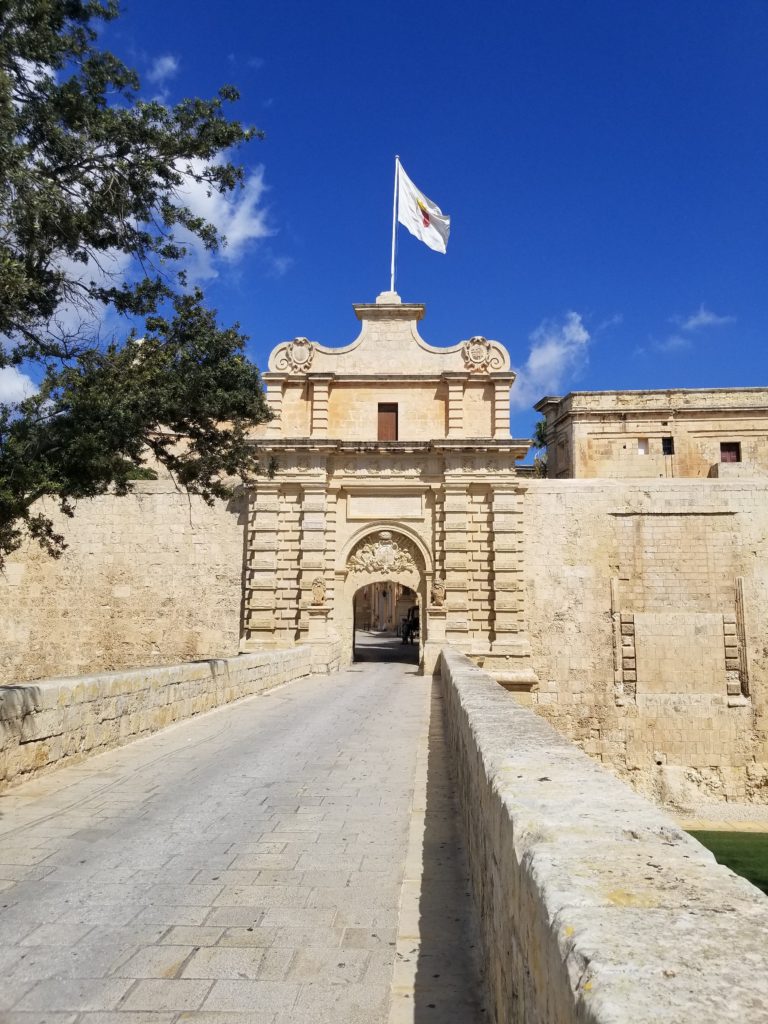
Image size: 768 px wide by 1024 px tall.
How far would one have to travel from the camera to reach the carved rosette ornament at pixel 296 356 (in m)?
18.6

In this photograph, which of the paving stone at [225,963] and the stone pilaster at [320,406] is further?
the stone pilaster at [320,406]

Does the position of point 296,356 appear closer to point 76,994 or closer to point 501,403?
point 501,403

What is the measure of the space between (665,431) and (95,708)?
23591 mm

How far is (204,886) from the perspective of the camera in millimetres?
3770

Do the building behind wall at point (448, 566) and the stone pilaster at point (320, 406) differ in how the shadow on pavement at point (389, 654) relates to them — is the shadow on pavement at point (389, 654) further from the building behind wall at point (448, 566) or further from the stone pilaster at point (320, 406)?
the stone pilaster at point (320, 406)

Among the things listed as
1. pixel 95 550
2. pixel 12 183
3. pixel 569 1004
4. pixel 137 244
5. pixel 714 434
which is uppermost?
pixel 714 434

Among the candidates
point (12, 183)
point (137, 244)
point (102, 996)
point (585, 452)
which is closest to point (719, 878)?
point (102, 996)

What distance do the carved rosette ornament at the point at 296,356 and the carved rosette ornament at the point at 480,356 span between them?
155 inches

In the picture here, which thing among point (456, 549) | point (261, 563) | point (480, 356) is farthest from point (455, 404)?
point (261, 563)

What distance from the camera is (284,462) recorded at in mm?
18062

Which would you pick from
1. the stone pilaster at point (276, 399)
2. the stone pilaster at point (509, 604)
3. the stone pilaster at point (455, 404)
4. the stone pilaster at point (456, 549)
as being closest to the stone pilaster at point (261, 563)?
the stone pilaster at point (276, 399)

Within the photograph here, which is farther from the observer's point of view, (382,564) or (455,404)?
(382,564)

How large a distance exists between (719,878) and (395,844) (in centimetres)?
337

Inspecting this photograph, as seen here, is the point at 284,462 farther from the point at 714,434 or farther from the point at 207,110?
the point at 714,434
